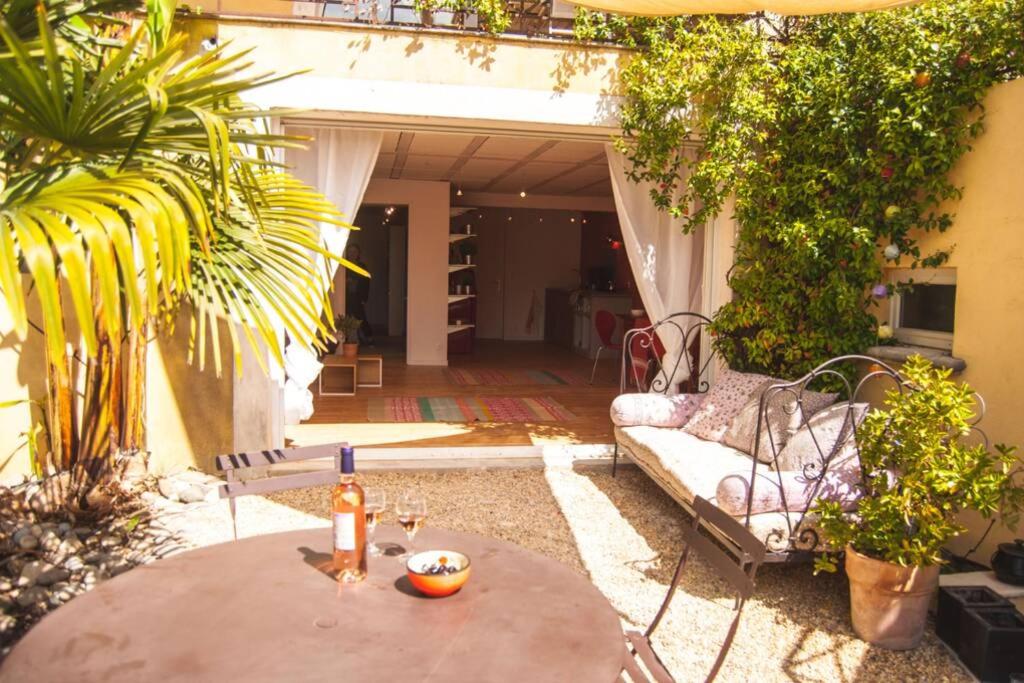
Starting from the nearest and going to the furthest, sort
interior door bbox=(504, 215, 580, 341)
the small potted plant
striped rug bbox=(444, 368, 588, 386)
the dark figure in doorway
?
striped rug bbox=(444, 368, 588, 386)
the small potted plant
the dark figure in doorway
interior door bbox=(504, 215, 580, 341)

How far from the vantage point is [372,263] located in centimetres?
1455

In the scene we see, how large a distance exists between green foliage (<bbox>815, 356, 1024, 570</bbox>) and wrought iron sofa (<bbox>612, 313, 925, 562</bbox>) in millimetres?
168

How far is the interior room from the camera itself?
6914 mm

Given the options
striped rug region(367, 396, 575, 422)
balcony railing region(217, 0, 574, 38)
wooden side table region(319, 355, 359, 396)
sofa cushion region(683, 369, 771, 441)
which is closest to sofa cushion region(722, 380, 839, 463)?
sofa cushion region(683, 369, 771, 441)

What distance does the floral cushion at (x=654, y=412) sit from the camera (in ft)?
16.6

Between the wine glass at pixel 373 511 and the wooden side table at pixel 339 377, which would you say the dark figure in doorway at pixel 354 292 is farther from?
the wine glass at pixel 373 511

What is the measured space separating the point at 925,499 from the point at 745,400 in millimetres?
1727

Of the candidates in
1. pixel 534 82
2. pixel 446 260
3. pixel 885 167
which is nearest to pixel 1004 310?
pixel 885 167

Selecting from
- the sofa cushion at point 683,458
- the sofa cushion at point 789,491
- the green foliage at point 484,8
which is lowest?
the sofa cushion at point 683,458

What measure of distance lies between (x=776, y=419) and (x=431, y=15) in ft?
11.0

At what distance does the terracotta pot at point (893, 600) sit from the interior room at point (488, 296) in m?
3.15

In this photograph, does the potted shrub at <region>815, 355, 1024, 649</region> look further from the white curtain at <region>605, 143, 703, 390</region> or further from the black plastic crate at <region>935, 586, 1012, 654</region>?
the white curtain at <region>605, 143, 703, 390</region>

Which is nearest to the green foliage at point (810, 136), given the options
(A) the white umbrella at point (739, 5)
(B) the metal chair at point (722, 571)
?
(A) the white umbrella at point (739, 5)

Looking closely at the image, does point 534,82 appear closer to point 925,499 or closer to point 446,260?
point 925,499
